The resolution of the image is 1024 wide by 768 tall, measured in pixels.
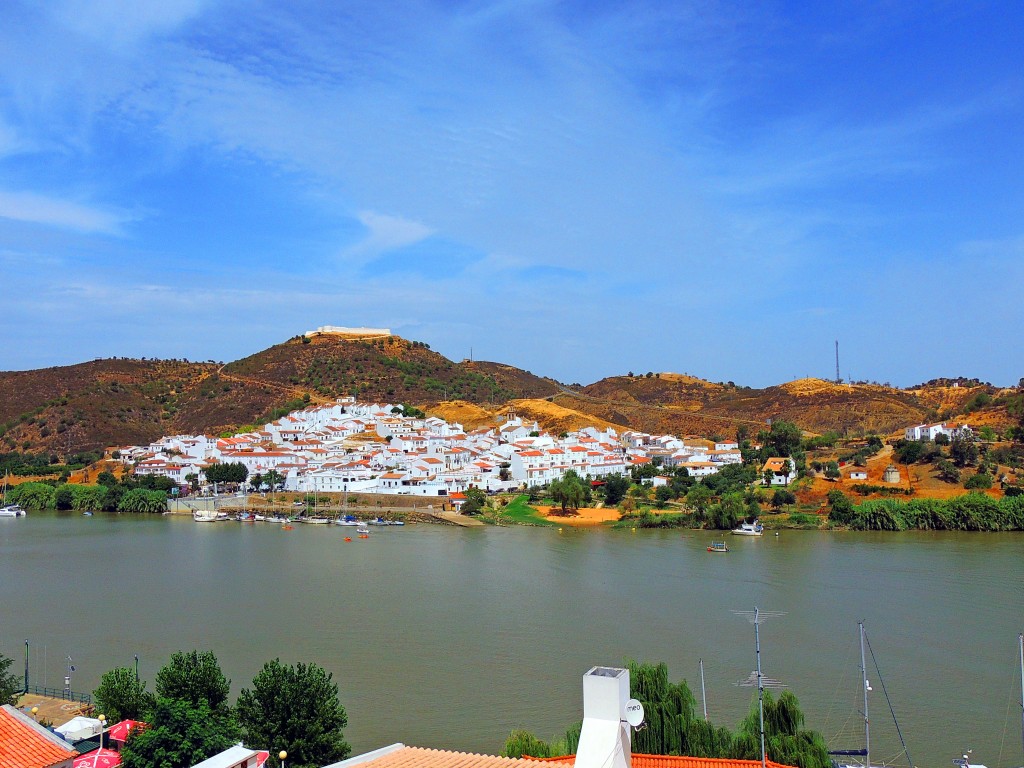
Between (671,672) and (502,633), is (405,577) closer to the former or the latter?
(502,633)

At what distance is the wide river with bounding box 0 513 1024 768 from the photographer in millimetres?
9930

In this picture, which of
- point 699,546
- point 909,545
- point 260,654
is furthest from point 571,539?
point 260,654

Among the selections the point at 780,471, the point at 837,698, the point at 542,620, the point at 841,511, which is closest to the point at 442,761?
the point at 837,698

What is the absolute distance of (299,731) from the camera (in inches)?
299

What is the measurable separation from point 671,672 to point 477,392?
42.1 m

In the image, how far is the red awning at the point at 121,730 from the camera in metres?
7.73

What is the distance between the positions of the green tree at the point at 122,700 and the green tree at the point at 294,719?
1130 millimetres

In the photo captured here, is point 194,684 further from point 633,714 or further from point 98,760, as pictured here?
point 633,714

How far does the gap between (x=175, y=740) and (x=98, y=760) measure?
0.57m

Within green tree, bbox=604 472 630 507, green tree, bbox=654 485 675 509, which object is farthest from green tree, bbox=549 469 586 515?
green tree, bbox=654 485 675 509

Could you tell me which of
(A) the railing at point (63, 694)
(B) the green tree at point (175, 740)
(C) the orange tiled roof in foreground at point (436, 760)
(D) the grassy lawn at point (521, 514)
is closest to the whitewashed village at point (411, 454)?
(D) the grassy lawn at point (521, 514)

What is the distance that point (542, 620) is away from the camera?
46.0 ft

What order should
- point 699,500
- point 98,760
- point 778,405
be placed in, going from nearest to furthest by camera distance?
point 98,760, point 699,500, point 778,405

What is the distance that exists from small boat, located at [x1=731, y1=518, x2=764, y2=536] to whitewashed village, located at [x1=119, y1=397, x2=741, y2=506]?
6.39 meters
